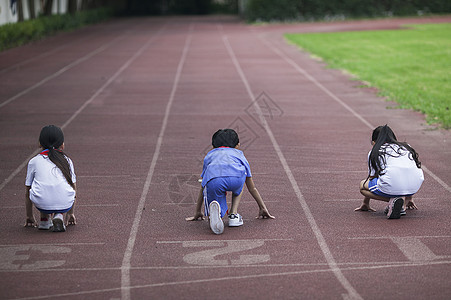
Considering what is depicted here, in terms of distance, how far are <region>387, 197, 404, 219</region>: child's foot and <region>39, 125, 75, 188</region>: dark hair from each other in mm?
3304

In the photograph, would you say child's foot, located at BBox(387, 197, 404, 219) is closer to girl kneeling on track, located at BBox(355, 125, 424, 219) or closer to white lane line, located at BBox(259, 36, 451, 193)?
girl kneeling on track, located at BBox(355, 125, 424, 219)

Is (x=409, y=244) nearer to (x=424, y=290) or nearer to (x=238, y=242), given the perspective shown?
(x=424, y=290)

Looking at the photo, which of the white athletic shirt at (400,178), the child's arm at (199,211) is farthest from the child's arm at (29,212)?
the white athletic shirt at (400,178)

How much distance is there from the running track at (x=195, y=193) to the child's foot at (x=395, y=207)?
0.16 m

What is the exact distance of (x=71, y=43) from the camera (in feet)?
105

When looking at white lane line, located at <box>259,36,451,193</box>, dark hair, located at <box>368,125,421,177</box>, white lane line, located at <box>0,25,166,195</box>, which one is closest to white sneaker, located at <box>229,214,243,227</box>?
dark hair, located at <box>368,125,421,177</box>

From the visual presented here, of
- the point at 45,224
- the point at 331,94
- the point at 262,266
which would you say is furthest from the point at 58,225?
the point at 331,94

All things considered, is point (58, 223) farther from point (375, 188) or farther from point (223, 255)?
point (375, 188)

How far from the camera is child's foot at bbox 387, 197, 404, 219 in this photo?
23.4 ft

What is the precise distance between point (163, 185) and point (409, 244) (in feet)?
11.3

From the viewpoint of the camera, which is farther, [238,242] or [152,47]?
[152,47]

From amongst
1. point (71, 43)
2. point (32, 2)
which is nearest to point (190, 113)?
point (71, 43)

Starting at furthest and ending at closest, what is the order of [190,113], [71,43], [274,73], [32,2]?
1. [32,2]
2. [71,43]
3. [274,73]
4. [190,113]

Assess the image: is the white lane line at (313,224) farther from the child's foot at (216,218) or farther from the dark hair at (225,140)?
the dark hair at (225,140)
